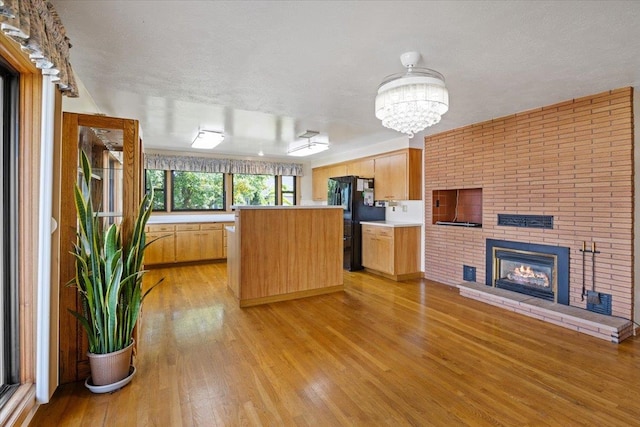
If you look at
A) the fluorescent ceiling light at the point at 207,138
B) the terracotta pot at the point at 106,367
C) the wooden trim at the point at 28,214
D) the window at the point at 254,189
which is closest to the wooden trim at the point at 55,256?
the wooden trim at the point at 28,214

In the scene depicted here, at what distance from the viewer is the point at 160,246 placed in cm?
569

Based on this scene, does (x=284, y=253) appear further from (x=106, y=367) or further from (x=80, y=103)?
(x=80, y=103)

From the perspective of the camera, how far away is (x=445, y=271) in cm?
477

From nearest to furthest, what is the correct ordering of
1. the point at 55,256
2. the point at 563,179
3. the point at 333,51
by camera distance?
the point at 55,256 → the point at 333,51 → the point at 563,179

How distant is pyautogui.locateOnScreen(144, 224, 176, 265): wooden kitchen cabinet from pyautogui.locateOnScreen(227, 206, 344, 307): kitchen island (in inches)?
82.8

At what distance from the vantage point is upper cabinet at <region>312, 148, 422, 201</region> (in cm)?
509

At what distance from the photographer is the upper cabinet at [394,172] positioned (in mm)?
5086

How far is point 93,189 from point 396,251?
3969 mm

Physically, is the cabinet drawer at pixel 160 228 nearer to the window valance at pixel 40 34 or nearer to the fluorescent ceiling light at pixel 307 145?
the fluorescent ceiling light at pixel 307 145

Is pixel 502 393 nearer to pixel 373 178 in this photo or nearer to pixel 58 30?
pixel 58 30

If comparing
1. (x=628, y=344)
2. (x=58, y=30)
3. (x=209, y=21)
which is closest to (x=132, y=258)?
(x=58, y=30)

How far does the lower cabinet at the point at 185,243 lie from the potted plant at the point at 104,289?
Result: 12.0 ft

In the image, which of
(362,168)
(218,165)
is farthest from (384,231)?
Answer: (218,165)

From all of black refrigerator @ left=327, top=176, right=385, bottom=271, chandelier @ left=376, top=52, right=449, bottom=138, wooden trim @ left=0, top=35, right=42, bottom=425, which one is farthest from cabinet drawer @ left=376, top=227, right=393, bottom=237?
wooden trim @ left=0, top=35, right=42, bottom=425
